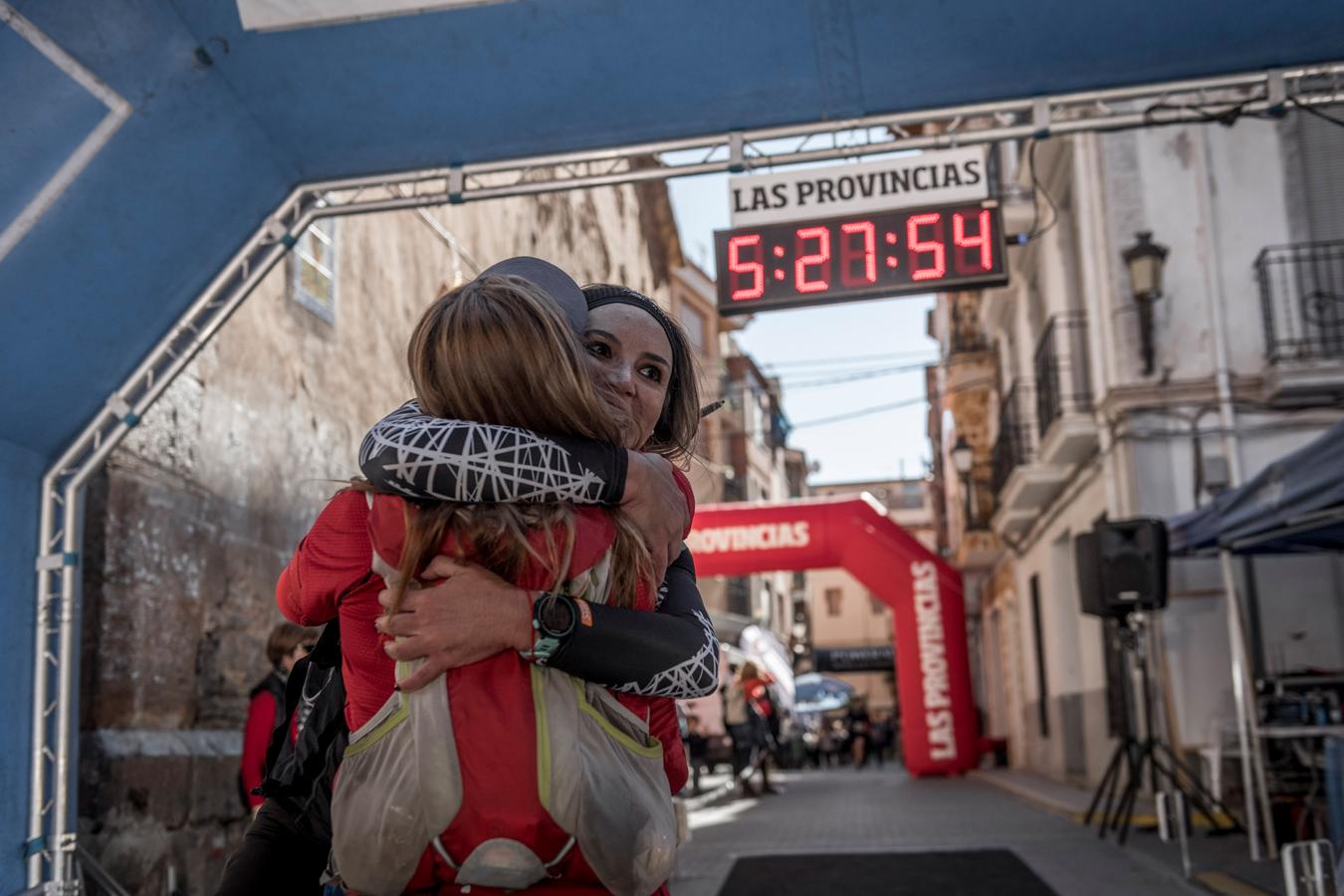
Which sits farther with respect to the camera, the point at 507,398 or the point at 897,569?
the point at 897,569

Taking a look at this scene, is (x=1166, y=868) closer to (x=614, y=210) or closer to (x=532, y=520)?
(x=532, y=520)

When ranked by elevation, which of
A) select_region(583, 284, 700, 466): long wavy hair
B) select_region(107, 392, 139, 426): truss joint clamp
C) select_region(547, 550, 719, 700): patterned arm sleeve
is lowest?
select_region(547, 550, 719, 700): patterned arm sleeve

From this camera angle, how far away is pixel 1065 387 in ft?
53.6

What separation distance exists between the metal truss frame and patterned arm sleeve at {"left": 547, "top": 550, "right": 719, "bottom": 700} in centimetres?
450

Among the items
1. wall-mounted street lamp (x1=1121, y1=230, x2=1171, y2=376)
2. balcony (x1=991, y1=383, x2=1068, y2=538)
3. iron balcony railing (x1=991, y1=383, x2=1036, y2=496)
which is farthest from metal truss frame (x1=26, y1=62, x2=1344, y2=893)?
iron balcony railing (x1=991, y1=383, x2=1036, y2=496)

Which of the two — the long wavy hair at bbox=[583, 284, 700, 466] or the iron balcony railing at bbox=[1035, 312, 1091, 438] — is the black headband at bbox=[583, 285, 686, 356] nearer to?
the long wavy hair at bbox=[583, 284, 700, 466]

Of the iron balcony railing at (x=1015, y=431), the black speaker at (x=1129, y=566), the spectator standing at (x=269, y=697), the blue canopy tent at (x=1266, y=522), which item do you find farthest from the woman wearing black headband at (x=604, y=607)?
the iron balcony railing at (x=1015, y=431)

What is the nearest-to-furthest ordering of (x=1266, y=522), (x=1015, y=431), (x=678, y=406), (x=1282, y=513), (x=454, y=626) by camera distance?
(x=454, y=626) < (x=678, y=406) < (x=1282, y=513) < (x=1266, y=522) < (x=1015, y=431)

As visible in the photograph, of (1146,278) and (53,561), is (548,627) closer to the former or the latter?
(53,561)

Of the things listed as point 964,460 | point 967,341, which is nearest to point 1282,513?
point 964,460

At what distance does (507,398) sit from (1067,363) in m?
15.3

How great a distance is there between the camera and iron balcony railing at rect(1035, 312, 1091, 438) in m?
16.0

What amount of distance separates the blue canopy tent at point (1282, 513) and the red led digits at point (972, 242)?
6.15ft

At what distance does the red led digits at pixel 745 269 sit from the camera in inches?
281
